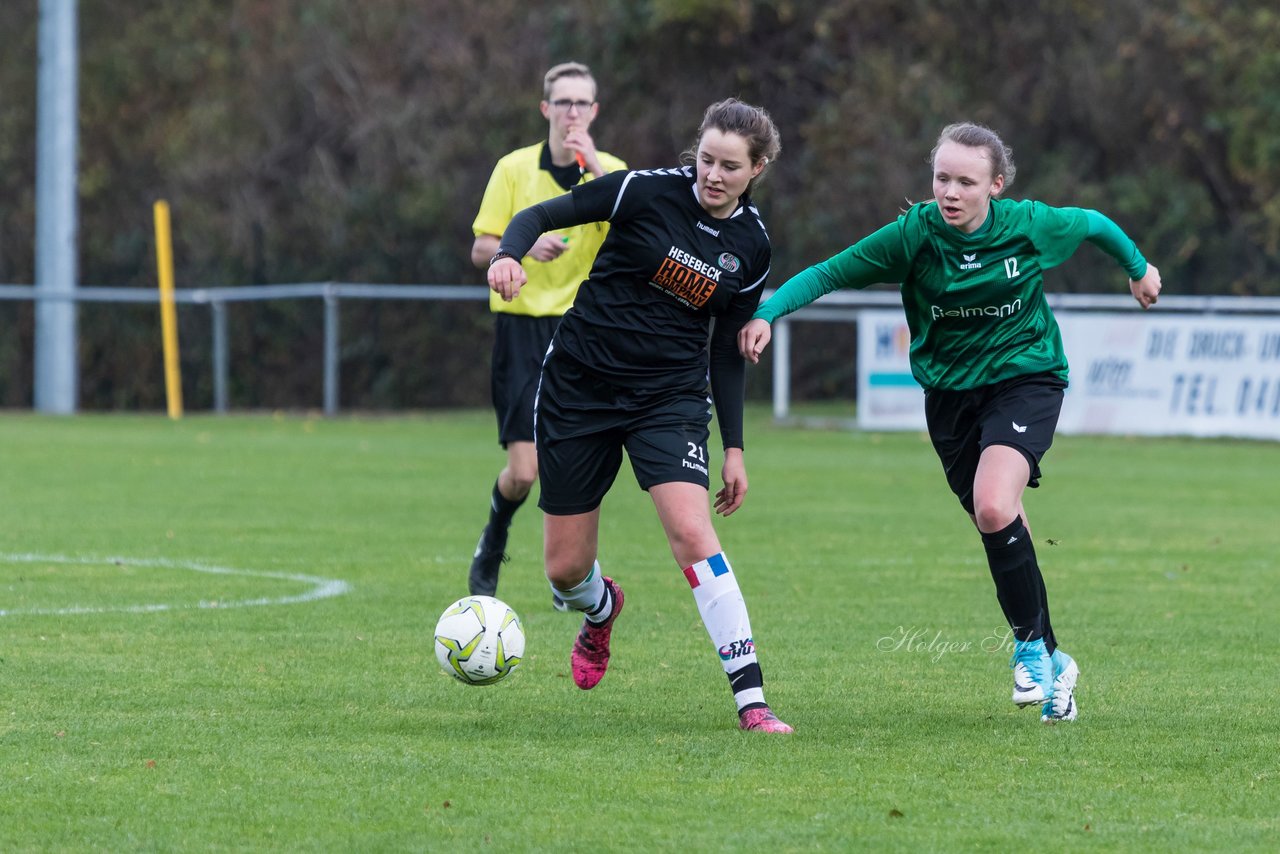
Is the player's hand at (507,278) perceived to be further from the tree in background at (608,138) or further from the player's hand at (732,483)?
the tree in background at (608,138)

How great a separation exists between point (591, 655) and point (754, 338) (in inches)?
49.2

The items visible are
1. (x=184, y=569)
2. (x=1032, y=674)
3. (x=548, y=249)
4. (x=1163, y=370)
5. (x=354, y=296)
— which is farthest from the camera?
(x=354, y=296)

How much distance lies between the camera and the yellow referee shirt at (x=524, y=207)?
8688 millimetres

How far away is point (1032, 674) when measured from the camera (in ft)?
19.7

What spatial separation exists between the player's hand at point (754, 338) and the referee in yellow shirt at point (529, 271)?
2.31 m

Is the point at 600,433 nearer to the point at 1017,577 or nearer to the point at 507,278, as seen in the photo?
the point at 507,278

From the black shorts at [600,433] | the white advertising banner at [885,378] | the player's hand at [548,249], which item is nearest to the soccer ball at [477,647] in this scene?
the black shorts at [600,433]

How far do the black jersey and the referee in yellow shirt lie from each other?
1.97 meters

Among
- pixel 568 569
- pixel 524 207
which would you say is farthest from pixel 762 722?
pixel 524 207

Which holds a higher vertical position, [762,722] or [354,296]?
[354,296]

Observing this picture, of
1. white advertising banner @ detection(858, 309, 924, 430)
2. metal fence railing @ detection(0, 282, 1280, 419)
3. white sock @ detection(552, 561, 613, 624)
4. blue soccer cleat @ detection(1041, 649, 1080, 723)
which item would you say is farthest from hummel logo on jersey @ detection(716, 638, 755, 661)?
metal fence railing @ detection(0, 282, 1280, 419)

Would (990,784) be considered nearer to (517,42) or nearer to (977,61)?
(977,61)

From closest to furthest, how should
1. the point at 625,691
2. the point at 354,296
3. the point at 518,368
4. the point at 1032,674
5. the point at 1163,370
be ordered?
the point at 1032,674 < the point at 625,691 < the point at 518,368 < the point at 1163,370 < the point at 354,296

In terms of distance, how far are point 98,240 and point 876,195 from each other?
Result: 35.9 ft
